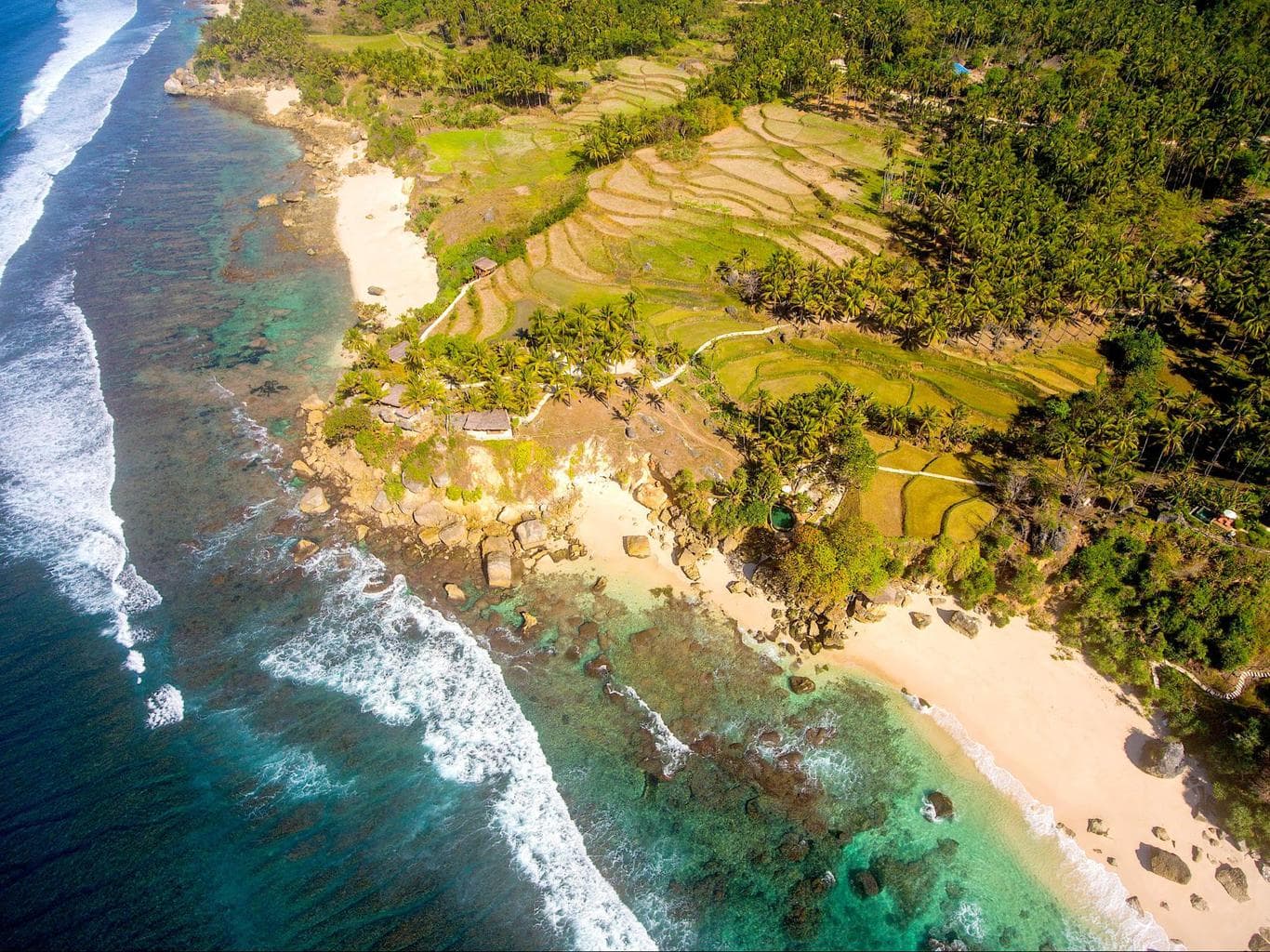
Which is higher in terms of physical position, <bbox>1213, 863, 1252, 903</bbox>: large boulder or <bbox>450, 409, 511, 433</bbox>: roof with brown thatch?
<bbox>450, 409, 511, 433</bbox>: roof with brown thatch

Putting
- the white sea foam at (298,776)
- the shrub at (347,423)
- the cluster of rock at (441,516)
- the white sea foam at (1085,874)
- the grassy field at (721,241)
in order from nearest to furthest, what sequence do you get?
1. the white sea foam at (1085,874)
2. the white sea foam at (298,776)
3. the cluster of rock at (441,516)
4. the shrub at (347,423)
5. the grassy field at (721,241)

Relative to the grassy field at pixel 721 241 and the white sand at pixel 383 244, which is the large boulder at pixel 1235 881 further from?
the white sand at pixel 383 244

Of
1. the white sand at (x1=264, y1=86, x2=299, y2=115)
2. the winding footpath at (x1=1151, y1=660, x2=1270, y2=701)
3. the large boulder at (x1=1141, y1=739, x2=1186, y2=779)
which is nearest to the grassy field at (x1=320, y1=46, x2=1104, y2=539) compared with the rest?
the winding footpath at (x1=1151, y1=660, x2=1270, y2=701)

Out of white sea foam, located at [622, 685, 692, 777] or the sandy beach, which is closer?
the sandy beach

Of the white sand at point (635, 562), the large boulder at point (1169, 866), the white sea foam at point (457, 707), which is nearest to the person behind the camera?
the white sea foam at point (457, 707)

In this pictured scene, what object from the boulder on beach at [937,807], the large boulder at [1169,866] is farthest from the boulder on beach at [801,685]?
the large boulder at [1169,866]

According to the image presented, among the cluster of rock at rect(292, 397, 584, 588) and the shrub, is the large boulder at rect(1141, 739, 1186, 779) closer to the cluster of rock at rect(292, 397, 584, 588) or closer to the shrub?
the cluster of rock at rect(292, 397, 584, 588)

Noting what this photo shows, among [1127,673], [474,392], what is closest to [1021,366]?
[1127,673]
